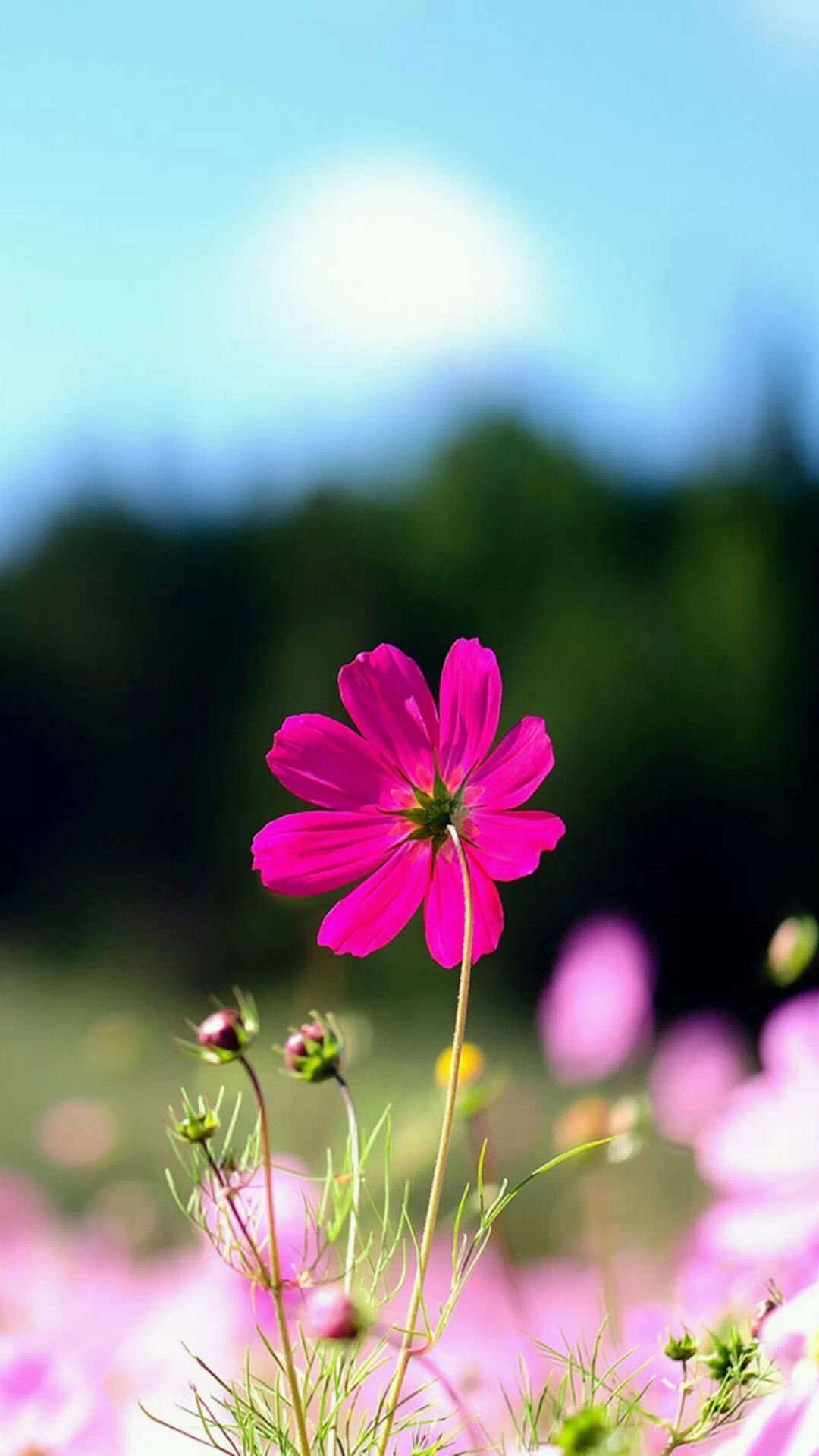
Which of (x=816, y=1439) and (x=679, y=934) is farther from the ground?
(x=679, y=934)

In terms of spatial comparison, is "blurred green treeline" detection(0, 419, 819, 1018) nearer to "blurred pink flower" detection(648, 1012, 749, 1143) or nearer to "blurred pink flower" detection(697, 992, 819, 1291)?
"blurred pink flower" detection(648, 1012, 749, 1143)

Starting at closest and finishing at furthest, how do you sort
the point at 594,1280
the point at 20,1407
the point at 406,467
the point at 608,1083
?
the point at 20,1407 → the point at 594,1280 → the point at 608,1083 → the point at 406,467

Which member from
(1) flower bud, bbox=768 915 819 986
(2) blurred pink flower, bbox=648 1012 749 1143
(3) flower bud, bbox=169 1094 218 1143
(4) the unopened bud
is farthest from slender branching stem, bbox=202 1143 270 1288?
(2) blurred pink flower, bbox=648 1012 749 1143

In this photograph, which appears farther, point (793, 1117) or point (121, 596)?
point (121, 596)

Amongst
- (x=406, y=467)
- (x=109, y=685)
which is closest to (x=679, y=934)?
(x=406, y=467)

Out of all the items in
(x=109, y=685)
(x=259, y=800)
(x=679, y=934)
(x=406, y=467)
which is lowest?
(x=679, y=934)

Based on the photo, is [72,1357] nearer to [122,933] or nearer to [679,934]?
[679,934]

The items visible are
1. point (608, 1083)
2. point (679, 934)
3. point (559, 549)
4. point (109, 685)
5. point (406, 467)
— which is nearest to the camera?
point (608, 1083)

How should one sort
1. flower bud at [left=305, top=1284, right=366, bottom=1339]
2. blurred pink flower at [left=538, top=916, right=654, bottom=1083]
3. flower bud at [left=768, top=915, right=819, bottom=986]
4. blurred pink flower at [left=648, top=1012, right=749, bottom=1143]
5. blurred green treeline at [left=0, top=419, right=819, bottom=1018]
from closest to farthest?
flower bud at [left=305, top=1284, right=366, bottom=1339] → flower bud at [left=768, top=915, right=819, bottom=986] → blurred pink flower at [left=538, top=916, right=654, bottom=1083] → blurred pink flower at [left=648, top=1012, right=749, bottom=1143] → blurred green treeline at [left=0, top=419, right=819, bottom=1018]
